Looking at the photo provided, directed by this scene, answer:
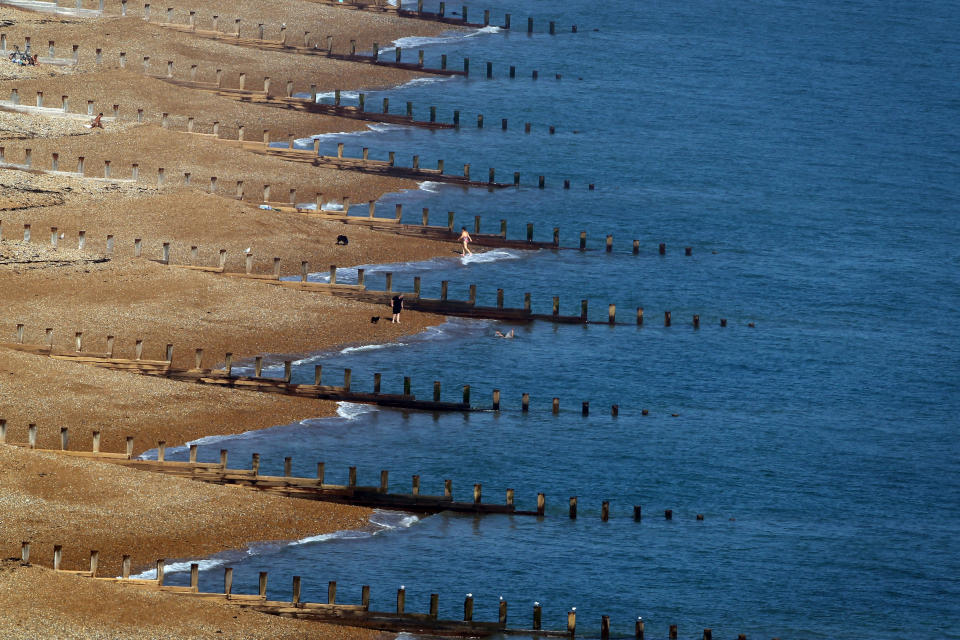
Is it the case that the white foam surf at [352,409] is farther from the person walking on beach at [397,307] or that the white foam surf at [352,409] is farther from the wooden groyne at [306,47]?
the wooden groyne at [306,47]

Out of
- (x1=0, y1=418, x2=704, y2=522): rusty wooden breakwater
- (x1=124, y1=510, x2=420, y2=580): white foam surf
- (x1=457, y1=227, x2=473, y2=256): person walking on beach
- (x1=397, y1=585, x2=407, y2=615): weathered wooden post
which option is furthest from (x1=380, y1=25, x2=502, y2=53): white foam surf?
(x1=397, y1=585, x2=407, y2=615): weathered wooden post

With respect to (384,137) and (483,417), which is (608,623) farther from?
(384,137)

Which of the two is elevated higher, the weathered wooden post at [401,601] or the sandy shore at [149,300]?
the sandy shore at [149,300]

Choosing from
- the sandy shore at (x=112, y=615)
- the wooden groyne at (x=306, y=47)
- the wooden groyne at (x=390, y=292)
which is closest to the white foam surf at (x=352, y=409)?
the wooden groyne at (x=390, y=292)

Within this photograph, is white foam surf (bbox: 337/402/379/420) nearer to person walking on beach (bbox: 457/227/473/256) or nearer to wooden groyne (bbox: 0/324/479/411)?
wooden groyne (bbox: 0/324/479/411)

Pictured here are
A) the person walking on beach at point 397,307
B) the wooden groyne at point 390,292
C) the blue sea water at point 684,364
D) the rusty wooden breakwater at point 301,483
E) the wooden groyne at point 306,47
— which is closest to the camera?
the blue sea water at point 684,364

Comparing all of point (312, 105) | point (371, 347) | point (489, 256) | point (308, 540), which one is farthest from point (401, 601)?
point (312, 105)

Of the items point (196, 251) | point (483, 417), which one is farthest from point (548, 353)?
point (196, 251)
